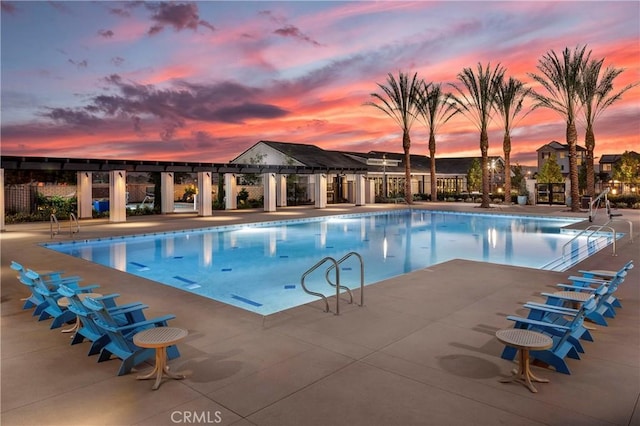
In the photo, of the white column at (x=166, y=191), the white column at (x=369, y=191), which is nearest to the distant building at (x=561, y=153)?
the white column at (x=369, y=191)

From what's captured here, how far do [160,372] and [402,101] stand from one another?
33.1m

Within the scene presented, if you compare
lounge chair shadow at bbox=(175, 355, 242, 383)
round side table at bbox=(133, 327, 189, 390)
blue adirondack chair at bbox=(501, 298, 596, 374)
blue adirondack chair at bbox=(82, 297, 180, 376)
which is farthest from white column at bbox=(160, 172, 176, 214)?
blue adirondack chair at bbox=(501, 298, 596, 374)

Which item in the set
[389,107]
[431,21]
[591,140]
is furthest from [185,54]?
[591,140]

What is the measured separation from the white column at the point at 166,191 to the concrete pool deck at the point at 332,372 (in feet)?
61.4

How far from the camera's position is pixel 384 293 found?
24.7ft

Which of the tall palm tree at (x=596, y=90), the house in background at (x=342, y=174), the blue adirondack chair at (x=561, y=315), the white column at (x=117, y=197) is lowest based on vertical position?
the blue adirondack chair at (x=561, y=315)

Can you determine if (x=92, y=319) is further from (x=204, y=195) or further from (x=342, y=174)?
(x=342, y=174)

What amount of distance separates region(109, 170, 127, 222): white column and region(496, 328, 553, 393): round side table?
21.2m

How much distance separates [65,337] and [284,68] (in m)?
26.2

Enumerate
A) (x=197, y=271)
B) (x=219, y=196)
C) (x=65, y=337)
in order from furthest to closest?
(x=219, y=196) → (x=197, y=271) → (x=65, y=337)

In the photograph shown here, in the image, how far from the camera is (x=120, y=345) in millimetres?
4562

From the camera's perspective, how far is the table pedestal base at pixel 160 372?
4117 millimetres

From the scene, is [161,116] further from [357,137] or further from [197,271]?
[197,271]

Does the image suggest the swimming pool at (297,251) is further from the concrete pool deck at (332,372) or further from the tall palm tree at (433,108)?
the tall palm tree at (433,108)
